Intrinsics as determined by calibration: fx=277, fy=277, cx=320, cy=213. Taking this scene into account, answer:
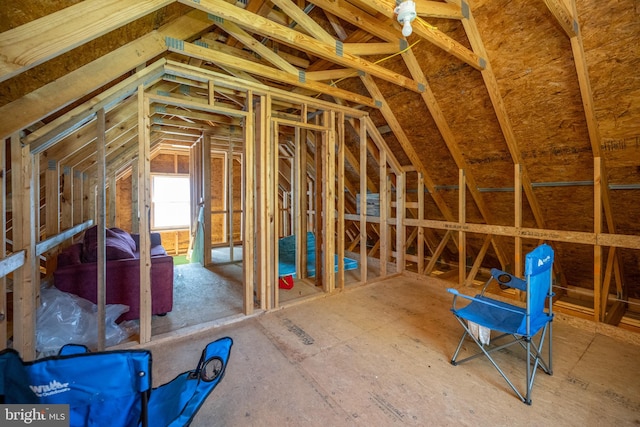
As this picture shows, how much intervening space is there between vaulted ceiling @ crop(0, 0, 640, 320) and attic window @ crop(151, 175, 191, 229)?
4681 millimetres

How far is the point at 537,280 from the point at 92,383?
2481 mm

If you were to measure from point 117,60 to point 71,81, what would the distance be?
35 cm

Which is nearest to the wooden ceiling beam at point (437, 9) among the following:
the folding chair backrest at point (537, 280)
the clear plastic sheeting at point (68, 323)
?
the folding chair backrest at point (537, 280)

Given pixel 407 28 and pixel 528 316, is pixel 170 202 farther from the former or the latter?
pixel 528 316

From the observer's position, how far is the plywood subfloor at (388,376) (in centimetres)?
165

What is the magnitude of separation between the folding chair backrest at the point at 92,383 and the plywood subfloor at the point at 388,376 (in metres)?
0.68

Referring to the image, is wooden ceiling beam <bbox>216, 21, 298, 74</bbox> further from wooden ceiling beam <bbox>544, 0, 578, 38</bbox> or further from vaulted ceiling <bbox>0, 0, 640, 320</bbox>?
wooden ceiling beam <bbox>544, 0, 578, 38</bbox>

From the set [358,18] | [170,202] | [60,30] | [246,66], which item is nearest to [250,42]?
[246,66]

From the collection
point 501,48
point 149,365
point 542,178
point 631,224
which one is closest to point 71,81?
point 149,365

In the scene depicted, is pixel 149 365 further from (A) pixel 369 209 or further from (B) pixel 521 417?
(A) pixel 369 209

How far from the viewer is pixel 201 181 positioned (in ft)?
17.6

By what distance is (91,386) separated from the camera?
3.43ft

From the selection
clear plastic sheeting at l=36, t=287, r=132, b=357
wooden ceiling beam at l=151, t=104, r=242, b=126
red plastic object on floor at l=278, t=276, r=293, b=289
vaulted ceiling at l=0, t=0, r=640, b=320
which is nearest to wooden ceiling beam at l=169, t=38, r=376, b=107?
vaulted ceiling at l=0, t=0, r=640, b=320


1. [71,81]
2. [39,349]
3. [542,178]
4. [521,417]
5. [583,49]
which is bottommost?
[521,417]
